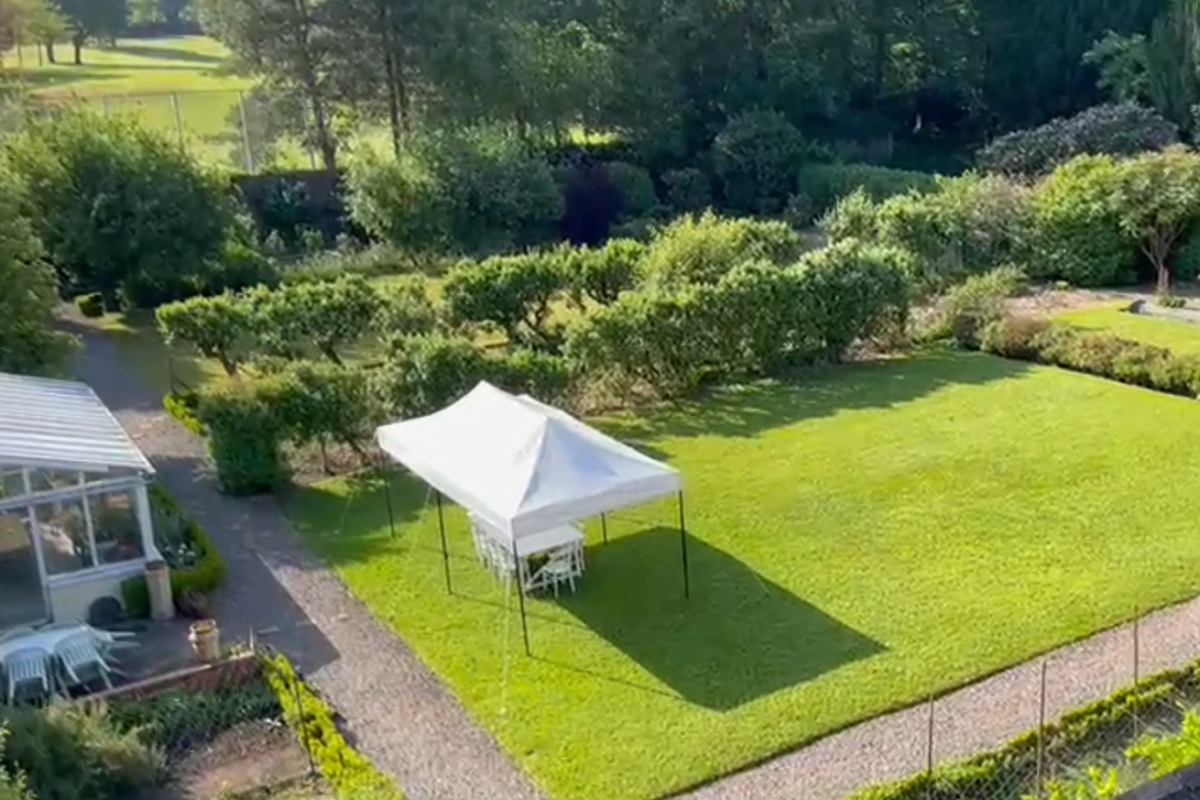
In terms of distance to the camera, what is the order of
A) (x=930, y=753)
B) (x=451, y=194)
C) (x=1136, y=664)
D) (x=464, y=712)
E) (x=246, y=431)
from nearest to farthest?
(x=930, y=753) < (x=1136, y=664) < (x=464, y=712) < (x=246, y=431) < (x=451, y=194)

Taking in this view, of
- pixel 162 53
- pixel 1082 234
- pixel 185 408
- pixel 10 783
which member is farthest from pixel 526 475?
pixel 162 53

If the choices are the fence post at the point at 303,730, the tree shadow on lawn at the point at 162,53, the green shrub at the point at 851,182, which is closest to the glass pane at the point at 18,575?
the fence post at the point at 303,730

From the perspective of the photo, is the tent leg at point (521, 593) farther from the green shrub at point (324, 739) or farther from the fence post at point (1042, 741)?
the fence post at point (1042, 741)

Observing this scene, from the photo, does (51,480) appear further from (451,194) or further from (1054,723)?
(451,194)

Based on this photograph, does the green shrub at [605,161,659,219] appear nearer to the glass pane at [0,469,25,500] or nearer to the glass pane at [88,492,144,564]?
the glass pane at [88,492,144,564]

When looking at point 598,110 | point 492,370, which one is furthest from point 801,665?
point 598,110

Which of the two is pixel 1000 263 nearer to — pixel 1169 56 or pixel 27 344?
pixel 1169 56
